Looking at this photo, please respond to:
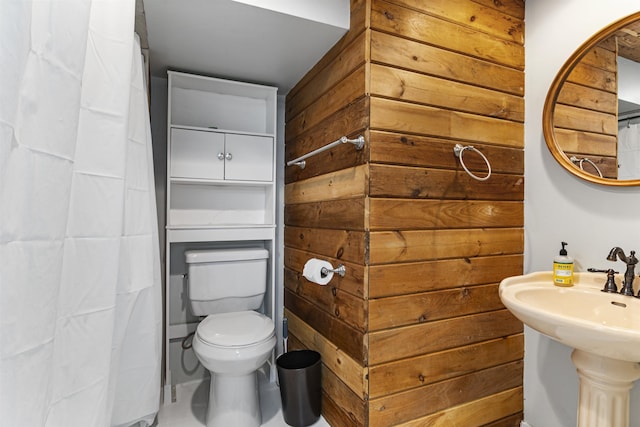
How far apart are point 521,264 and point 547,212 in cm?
30

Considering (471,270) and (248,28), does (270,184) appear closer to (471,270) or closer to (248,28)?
(248,28)

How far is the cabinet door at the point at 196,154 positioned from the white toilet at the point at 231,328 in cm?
49

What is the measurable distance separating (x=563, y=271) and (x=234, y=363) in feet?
4.99

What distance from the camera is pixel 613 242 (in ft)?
4.67

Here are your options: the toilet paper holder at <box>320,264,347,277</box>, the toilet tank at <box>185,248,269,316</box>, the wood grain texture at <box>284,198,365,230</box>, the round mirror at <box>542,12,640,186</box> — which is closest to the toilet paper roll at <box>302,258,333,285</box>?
the toilet paper holder at <box>320,264,347,277</box>

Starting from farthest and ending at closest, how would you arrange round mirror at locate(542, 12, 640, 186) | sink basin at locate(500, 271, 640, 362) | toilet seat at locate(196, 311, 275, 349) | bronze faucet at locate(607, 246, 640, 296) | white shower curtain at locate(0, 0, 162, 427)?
toilet seat at locate(196, 311, 275, 349), round mirror at locate(542, 12, 640, 186), bronze faucet at locate(607, 246, 640, 296), sink basin at locate(500, 271, 640, 362), white shower curtain at locate(0, 0, 162, 427)

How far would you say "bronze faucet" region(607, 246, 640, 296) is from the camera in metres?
1.29

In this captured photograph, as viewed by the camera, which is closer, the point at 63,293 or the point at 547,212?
the point at 63,293

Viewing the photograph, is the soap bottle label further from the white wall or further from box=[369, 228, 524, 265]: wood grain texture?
box=[369, 228, 524, 265]: wood grain texture

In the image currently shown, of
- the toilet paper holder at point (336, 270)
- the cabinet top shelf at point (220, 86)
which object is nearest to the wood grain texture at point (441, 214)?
the toilet paper holder at point (336, 270)

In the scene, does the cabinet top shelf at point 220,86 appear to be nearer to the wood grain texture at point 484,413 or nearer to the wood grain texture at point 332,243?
the wood grain texture at point 332,243

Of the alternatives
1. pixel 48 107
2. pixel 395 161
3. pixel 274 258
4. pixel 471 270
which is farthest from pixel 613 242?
pixel 48 107

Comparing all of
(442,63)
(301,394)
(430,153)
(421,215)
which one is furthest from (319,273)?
(442,63)

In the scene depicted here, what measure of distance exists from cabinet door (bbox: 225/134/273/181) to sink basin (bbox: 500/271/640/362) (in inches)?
60.1
